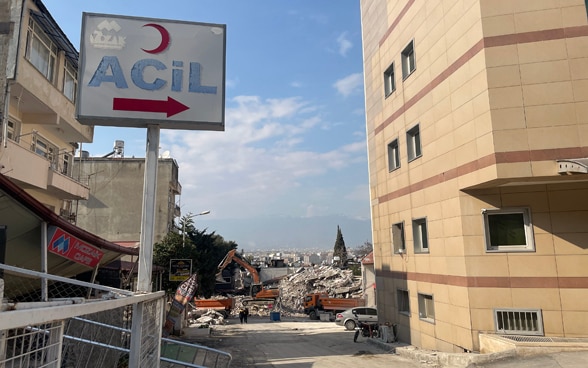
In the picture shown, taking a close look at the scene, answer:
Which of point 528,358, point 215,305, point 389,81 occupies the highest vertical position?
point 389,81

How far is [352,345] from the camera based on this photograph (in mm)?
18969

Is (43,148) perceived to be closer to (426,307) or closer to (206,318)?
(426,307)

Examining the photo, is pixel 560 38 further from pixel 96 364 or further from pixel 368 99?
pixel 96 364

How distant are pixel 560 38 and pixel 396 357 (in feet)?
39.3

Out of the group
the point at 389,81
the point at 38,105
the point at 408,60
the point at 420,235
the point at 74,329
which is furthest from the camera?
the point at 389,81

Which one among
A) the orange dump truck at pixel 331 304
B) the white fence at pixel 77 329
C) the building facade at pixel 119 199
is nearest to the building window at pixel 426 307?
the white fence at pixel 77 329

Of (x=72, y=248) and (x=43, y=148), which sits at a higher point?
(x=43, y=148)

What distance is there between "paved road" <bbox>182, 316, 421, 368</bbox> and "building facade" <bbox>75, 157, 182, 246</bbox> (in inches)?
594

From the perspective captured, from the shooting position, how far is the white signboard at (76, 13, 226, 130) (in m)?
6.77

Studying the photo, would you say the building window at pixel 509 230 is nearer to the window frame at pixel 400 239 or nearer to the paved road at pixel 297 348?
the paved road at pixel 297 348

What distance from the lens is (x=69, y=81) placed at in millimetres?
17547

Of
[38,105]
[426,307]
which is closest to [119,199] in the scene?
[38,105]

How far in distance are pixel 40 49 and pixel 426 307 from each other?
17557mm

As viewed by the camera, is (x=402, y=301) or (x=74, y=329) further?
(x=402, y=301)
